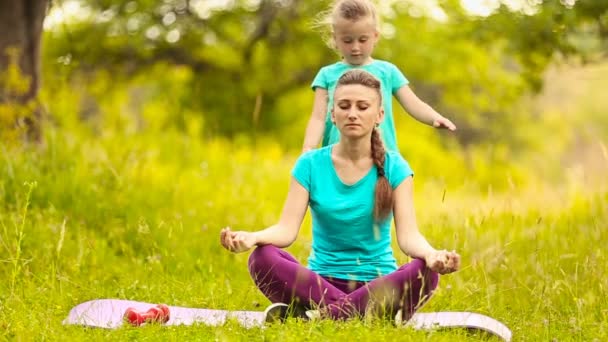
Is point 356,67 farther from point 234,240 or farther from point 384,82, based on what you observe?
point 234,240

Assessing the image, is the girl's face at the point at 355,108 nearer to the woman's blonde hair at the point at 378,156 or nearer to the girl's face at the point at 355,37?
the woman's blonde hair at the point at 378,156

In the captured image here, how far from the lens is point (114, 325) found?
12.6ft

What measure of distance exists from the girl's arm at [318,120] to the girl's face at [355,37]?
26cm

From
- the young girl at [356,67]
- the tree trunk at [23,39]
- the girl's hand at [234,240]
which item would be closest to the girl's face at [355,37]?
the young girl at [356,67]

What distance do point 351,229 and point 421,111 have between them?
832 millimetres

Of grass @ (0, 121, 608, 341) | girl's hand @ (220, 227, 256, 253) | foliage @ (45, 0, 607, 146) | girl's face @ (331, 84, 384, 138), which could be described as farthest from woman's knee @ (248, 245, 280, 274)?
foliage @ (45, 0, 607, 146)

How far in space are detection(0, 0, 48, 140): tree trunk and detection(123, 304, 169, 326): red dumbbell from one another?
3.99 meters

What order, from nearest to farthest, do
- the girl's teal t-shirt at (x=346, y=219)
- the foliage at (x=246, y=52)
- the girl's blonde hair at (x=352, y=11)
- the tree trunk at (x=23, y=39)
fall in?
the girl's teal t-shirt at (x=346, y=219)
the girl's blonde hair at (x=352, y=11)
the tree trunk at (x=23, y=39)
the foliage at (x=246, y=52)

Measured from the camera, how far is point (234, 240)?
352 cm

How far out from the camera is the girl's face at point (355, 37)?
434 centimetres

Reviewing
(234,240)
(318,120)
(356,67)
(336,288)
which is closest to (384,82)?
(356,67)

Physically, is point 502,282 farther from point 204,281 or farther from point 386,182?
point 204,281

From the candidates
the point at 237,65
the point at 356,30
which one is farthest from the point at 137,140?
the point at 237,65

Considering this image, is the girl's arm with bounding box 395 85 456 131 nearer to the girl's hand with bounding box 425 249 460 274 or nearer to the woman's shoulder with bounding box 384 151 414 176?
the woman's shoulder with bounding box 384 151 414 176
